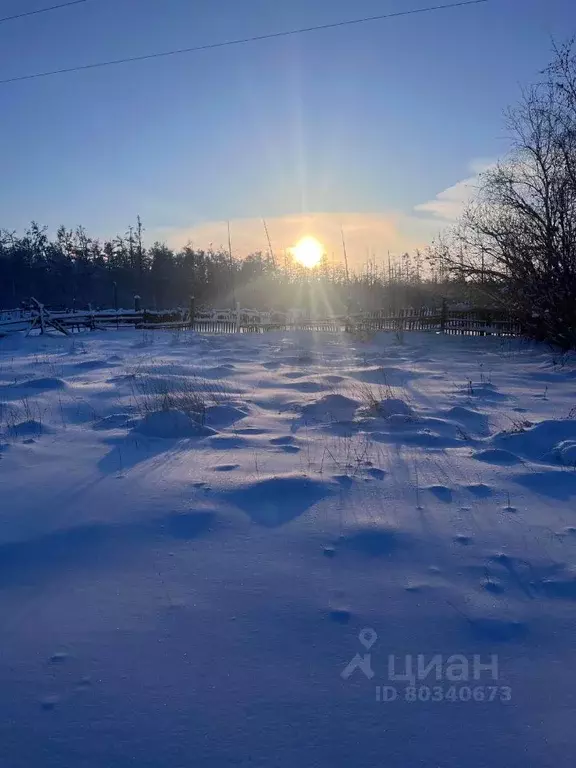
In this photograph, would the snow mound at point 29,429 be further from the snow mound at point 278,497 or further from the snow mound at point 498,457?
the snow mound at point 498,457

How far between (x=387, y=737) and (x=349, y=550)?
1.35 metres

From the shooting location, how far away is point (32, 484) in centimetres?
424

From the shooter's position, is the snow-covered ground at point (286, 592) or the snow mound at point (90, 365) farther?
the snow mound at point (90, 365)

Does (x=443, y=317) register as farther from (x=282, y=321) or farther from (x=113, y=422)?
(x=113, y=422)

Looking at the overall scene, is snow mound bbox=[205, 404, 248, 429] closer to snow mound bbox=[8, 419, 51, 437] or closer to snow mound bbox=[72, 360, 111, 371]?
snow mound bbox=[8, 419, 51, 437]

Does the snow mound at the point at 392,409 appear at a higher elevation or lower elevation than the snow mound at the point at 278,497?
higher

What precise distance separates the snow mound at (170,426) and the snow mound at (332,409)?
56.5 inches

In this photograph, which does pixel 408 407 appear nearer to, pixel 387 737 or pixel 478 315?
pixel 387 737

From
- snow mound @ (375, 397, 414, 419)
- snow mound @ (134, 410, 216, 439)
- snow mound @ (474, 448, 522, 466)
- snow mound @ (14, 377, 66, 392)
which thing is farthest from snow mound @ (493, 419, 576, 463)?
snow mound @ (14, 377, 66, 392)

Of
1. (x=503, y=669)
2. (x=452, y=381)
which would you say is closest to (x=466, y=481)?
(x=503, y=669)

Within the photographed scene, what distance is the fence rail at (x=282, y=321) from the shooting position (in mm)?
24375

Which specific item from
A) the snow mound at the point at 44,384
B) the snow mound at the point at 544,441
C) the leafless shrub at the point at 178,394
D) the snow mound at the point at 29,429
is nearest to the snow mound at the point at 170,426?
the leafless shrub at the point at 178,394

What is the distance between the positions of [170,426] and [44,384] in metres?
3.93

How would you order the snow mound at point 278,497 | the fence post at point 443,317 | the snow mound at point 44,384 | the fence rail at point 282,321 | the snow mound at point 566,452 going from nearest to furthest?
the snow mound at point 278,497 → the snow mound at point 566,452 → the snow mound at point 44,384 → the fence rail at point 282,321 → the fence post at point 443,317
